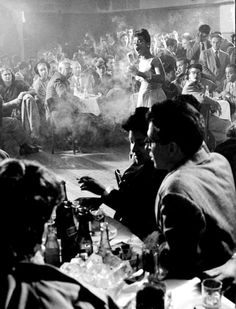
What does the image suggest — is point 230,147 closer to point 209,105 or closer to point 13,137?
point 209,105

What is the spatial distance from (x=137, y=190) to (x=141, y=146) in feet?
0.97

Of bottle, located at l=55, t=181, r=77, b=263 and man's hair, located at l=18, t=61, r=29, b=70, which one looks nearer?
bottle, located at l=55, t=181, r=77, b=263

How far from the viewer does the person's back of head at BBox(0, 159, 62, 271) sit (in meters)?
1.46

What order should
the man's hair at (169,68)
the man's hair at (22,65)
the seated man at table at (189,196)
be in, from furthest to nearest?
the man's hair at (22,65)
the man's hair at (169,68)
the seated man at table at (189,196)

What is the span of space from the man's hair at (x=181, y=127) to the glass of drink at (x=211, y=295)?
0.80 meters

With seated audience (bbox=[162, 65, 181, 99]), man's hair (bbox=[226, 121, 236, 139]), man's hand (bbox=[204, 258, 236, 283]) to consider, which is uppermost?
seated audience (bbox=[162, 65, 181, 99])

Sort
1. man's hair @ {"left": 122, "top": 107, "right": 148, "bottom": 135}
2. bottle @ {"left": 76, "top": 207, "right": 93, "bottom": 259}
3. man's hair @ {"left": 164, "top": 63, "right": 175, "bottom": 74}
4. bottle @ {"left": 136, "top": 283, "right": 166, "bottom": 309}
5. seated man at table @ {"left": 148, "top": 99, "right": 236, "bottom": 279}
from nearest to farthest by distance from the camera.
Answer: bottle @ {"left": 136, "top": 283, "right": 166, "bottom": 309} < seated man at table @ {"left": 148, "top": 99, "right": 236, "bottom": 279} < bottle @ {"left": 76, "top": 207, "right": 93, "bottom": 259} < man's hair @ {"left": 122, "top": 107, "right": 148, "bottom": 135} < man's hair @ {"left": 164, "top": 63, "right": 175, "bottom": 74}

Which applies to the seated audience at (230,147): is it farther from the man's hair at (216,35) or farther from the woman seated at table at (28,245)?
the woman seated at table at (28,245)

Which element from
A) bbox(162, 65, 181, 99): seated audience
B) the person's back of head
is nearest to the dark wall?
bbox(162, 65, 181, 99): seated audience

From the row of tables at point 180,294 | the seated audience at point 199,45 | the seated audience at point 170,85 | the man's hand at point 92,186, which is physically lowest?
the row of tables at point 180,294

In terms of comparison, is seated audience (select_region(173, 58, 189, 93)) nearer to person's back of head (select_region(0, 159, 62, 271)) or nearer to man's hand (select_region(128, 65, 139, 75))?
man's hand (select_region(128, 65, 139, 75))

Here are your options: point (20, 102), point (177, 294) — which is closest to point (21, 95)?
point (20, 102)

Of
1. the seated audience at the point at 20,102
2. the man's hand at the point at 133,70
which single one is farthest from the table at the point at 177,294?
the seated audience at the point at 20,102

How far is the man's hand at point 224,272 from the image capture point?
2277 millimetres
